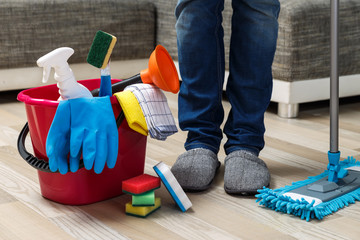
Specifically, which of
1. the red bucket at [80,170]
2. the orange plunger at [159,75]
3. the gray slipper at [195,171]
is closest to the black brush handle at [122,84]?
the orange plunger at [159,75]

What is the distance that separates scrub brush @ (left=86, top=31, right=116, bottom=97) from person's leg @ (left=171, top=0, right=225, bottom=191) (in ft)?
0.77

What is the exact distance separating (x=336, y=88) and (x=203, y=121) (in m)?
0.30

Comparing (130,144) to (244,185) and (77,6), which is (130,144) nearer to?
(244,185)

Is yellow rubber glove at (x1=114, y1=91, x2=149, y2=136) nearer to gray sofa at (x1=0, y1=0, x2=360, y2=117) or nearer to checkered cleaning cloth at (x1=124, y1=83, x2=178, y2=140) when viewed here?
checkered cleaning cloth at (x1=124, y1=83, x2=178, y2=140)

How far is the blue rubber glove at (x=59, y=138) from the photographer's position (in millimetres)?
1013

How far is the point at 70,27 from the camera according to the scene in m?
2.20

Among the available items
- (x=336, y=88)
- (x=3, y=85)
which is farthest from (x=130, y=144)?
(x=3, y=85)

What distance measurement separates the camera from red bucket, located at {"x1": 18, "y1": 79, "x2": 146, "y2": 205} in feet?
3.52

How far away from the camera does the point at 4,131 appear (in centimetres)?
172

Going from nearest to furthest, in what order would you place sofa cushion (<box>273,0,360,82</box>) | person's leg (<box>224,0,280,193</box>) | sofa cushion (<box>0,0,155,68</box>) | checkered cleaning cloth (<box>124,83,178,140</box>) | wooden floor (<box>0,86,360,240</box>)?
1. wooden floor (<box>0,86,360,240</box>)
2. checkered cleaning cloth (<box>124,83,178,140</box>)
3. person's leg (<box>224,0,280,193</box>)
4. sofa cushion (<box>273,0,360,82</box>)
5. sofa cushion (<box>0,0,155,68</box>)

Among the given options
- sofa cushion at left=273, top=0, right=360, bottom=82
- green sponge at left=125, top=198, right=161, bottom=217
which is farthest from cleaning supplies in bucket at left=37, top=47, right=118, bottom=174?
sofa cushion at left=273, top=0, right=360, bottom=82

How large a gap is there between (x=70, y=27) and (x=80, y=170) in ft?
3.98

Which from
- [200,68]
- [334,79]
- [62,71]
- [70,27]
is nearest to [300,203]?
[334,79]

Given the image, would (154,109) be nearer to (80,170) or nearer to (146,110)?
(146,110)
